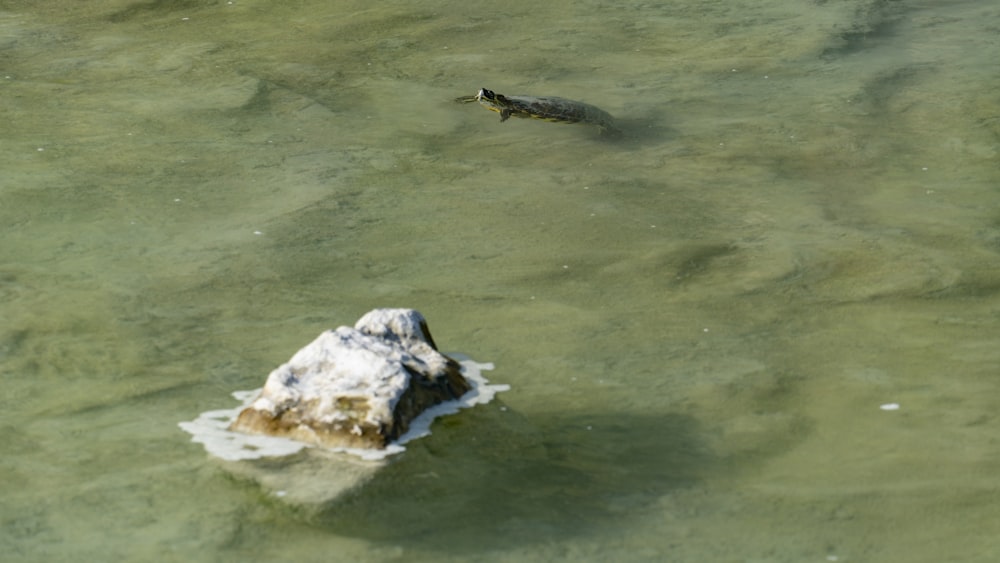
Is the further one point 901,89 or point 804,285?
point 901,89

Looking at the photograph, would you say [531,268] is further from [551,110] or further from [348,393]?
[551,110]

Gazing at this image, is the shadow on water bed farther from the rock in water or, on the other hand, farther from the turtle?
the turtle

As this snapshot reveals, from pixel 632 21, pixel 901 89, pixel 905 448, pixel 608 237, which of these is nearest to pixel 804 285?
pixel 608 237

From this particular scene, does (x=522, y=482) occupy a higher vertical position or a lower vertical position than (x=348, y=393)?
lower

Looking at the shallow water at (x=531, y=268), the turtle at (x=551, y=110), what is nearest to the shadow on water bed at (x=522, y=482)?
the shallow water at (x=531, y=268)

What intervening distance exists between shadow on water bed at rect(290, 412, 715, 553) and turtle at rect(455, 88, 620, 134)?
275cm

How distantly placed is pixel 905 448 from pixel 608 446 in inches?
29.7

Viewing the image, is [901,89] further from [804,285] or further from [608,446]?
[608,446]

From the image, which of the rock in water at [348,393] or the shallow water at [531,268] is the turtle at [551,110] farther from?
the rock in water at [348,393]

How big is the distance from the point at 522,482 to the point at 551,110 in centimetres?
315

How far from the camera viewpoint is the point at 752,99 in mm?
6543

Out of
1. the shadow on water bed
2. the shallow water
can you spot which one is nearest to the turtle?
the shallow water

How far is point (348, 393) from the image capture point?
3227mm

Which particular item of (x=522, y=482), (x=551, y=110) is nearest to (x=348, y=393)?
(x=522, y=482)
